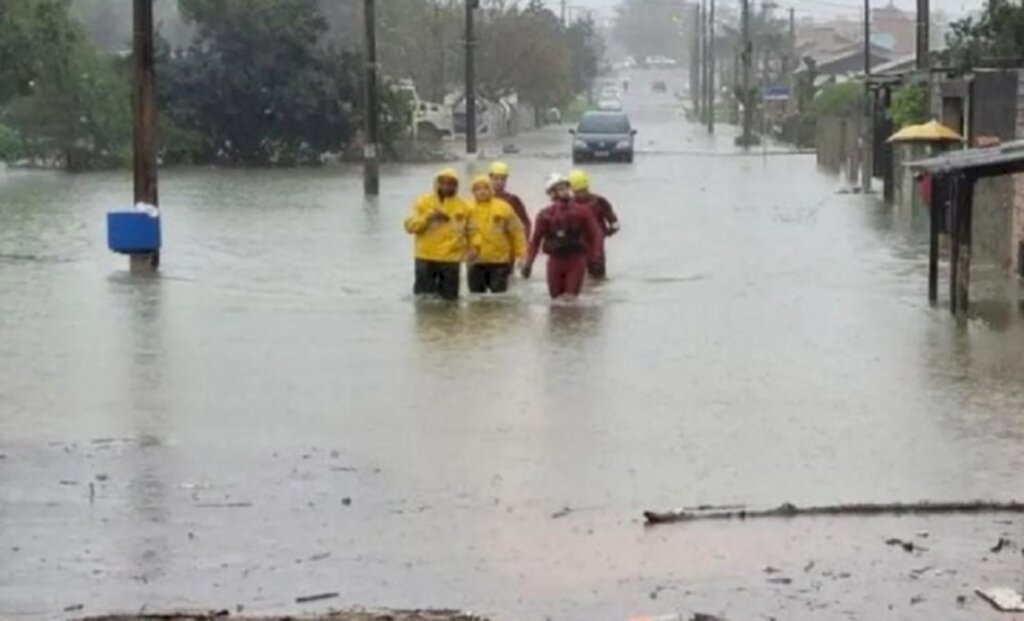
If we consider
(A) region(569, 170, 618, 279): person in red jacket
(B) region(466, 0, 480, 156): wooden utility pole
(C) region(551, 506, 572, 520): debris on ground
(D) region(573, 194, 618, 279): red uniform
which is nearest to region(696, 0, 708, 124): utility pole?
(B) region(466, 0, 480, 156): wooden utility pole

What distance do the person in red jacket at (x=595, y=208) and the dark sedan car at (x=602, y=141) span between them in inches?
1475

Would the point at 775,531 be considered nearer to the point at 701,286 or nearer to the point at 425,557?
the point at 425,557

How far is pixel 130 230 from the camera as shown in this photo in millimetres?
25609

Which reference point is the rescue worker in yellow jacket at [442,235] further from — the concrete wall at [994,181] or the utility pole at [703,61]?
the utility pole at [703,61]

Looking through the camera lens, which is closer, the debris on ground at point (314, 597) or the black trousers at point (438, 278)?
the debris on ground at point (314, 597)

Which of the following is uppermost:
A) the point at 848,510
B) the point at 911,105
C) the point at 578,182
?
the point at 911,105

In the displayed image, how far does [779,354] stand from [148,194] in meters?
11.1

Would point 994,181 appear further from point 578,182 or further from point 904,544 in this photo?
point 904,544

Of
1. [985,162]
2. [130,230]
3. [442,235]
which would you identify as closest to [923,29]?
[130,230]

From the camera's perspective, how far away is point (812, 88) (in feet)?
284

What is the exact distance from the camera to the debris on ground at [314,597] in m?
8.80

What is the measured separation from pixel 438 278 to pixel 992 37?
49.4 feet

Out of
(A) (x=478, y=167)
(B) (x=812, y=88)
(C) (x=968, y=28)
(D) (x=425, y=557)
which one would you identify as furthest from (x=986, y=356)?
(B) (x=812, y=88)

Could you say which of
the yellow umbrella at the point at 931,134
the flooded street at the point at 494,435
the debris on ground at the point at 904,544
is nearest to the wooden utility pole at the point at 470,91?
the yellow umbrella at the point at 931,134
